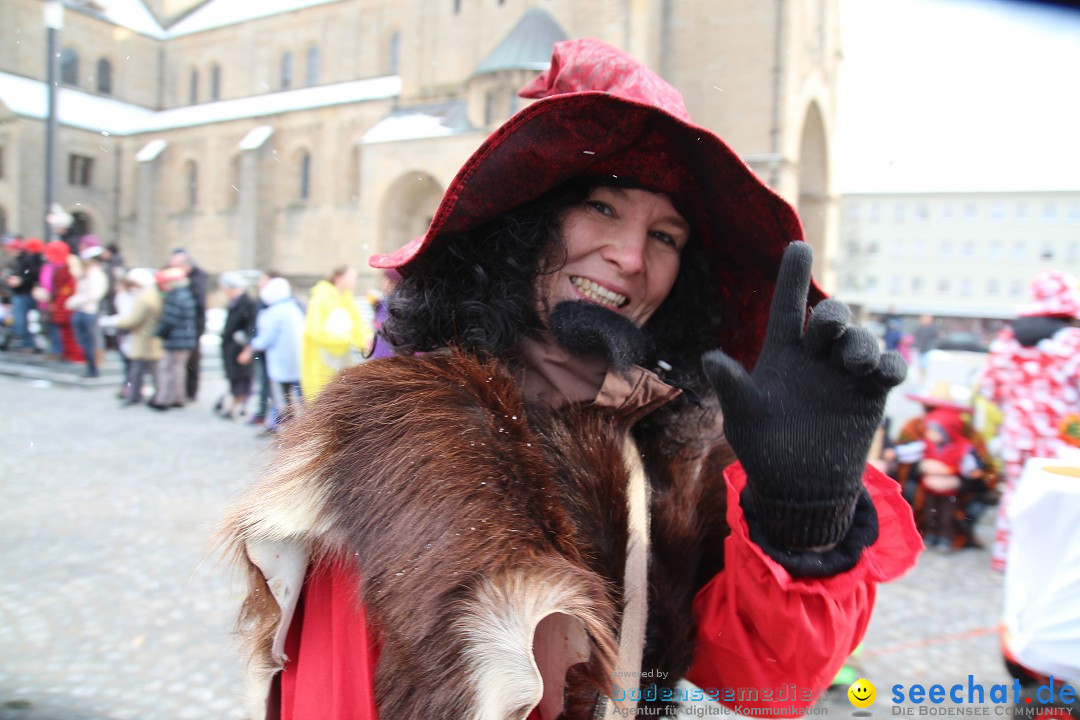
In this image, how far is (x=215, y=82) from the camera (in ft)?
115

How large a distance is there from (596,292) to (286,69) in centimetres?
3836

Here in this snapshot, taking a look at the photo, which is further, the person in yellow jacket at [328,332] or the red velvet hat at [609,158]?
the person in yellow jacket at [328,332]

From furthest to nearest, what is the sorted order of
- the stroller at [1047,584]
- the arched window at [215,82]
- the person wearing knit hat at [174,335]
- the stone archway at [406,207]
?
the arched window at [215,82], the stone archway at [406,207], the person wearing knit hat at [174,335], the stroller at [1047,584]

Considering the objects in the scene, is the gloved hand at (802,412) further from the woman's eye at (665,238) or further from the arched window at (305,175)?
the arched window at (305,175)

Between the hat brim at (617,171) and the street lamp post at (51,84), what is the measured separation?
912 centimetres

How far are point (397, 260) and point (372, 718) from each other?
794 millimetres

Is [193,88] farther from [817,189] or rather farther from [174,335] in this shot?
[174,335]

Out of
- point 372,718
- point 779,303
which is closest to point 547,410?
point 779,303

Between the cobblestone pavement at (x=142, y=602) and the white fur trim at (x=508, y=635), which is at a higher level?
the white fur trim at (x=508, y=635)

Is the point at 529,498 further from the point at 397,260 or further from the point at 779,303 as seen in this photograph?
the point at 397,260

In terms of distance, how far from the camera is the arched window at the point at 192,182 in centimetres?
3206

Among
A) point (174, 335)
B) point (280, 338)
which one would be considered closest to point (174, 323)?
point (174, 335)

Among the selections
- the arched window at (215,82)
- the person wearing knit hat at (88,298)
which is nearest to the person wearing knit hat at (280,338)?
the person wearing knit hat at (88,298)

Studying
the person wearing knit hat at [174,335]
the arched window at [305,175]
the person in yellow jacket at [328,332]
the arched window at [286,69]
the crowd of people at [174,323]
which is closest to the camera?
the person in yellow jacket at [328,332]
